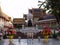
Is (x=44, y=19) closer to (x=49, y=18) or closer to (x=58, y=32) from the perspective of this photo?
(x=49, y=18)

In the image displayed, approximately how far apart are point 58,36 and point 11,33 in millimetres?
12252

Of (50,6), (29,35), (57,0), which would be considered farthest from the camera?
(29,35)

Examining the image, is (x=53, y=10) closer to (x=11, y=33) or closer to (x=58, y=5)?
(x=58, y=5)

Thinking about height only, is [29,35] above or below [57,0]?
below

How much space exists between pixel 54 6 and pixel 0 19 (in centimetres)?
5108

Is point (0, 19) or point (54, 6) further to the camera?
point (0, 19)

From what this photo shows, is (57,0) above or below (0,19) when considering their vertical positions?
above

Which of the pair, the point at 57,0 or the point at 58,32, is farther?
the point at 58,32

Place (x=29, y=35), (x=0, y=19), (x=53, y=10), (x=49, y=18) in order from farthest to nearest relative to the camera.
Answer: (x=0, y=19) → (x=49, y=18) → (x=29, y=35) → (x=53, y=10)

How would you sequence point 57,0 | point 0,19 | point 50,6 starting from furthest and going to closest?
point 0,19 → point 50,6 → point 57,0

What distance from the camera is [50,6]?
1644cm

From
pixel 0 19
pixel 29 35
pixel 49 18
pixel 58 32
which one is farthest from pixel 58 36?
pixel 0 19

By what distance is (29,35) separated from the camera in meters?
35.8

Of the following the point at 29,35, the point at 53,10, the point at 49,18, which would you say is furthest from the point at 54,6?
the point at 49,18
